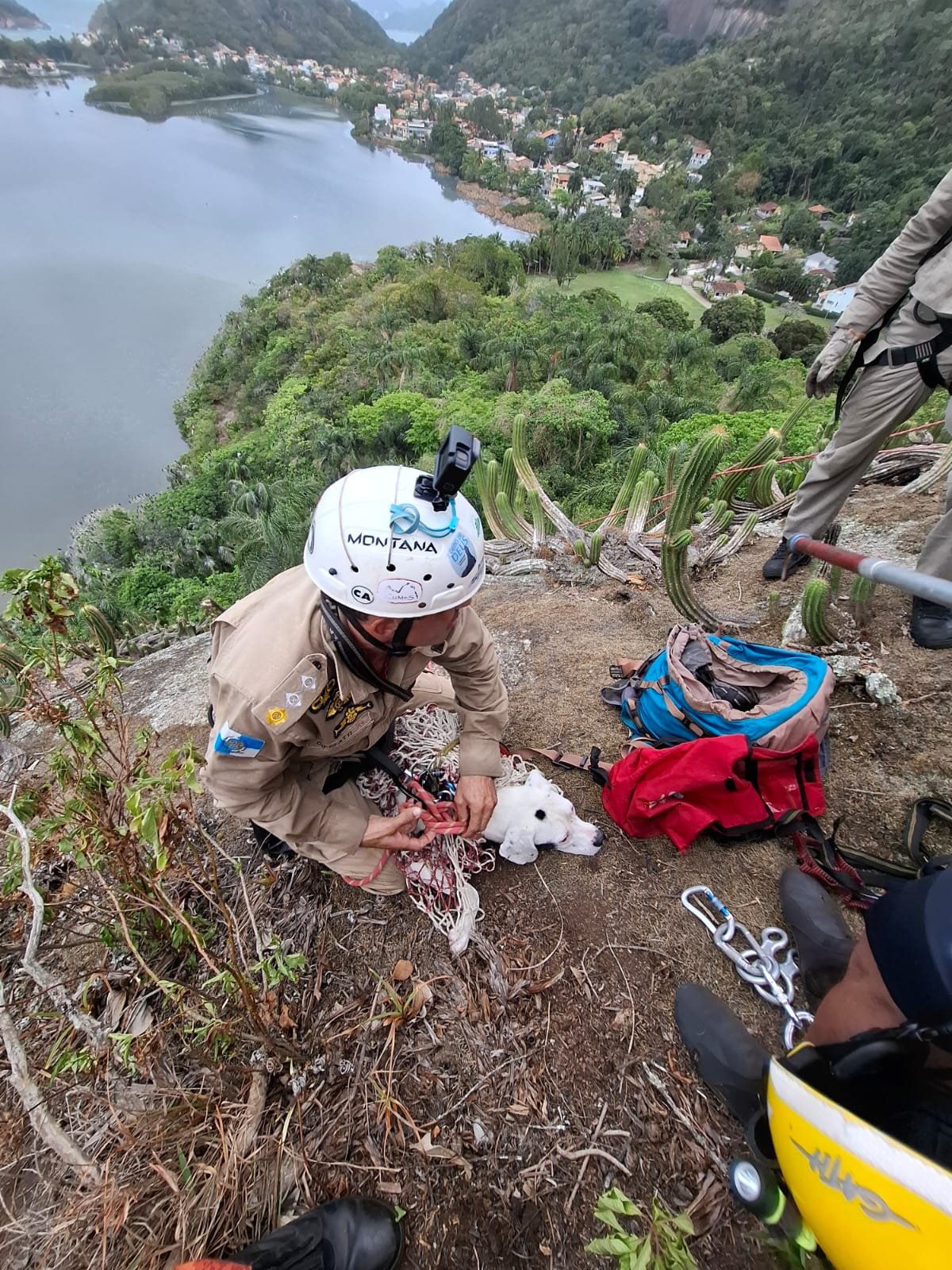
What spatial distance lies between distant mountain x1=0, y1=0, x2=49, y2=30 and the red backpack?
16851 centimetres

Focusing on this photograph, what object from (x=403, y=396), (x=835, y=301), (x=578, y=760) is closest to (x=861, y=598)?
(x=578, y=760)

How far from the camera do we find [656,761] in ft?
8.03

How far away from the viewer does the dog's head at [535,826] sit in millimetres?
2398

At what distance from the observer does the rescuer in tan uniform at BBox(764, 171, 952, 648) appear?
2.78m

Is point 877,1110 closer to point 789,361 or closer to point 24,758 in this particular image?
point 24,758

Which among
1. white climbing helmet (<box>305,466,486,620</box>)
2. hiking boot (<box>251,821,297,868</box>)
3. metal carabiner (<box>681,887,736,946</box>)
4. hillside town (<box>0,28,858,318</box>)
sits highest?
hillside town (<box>0,28,858,318</box>)

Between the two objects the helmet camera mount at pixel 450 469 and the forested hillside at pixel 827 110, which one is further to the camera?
the forested hillside at pixel 827 110

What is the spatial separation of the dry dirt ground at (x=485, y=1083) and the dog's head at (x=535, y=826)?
0.08m

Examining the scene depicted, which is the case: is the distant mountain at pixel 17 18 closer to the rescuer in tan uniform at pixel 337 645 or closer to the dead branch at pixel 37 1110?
the rescuer in tan uniform at pixel 337 645

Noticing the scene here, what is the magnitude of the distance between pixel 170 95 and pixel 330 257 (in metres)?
82.4

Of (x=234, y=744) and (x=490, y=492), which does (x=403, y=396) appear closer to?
(x=490, y=492)

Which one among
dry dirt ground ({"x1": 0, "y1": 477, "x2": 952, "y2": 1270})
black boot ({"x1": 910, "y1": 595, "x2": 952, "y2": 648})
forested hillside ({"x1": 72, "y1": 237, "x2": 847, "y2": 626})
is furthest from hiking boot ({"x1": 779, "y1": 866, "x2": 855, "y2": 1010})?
forested hillside ({"x1": 72, "y1": 237, "x2": 847, "y2": 626})

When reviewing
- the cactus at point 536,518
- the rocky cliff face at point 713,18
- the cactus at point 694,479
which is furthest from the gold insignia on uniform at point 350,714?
the rocky cliff face at point 713,18

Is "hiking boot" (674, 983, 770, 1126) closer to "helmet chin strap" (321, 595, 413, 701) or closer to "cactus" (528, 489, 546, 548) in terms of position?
"helmet chin strap" (321, 595, 413, 701)
